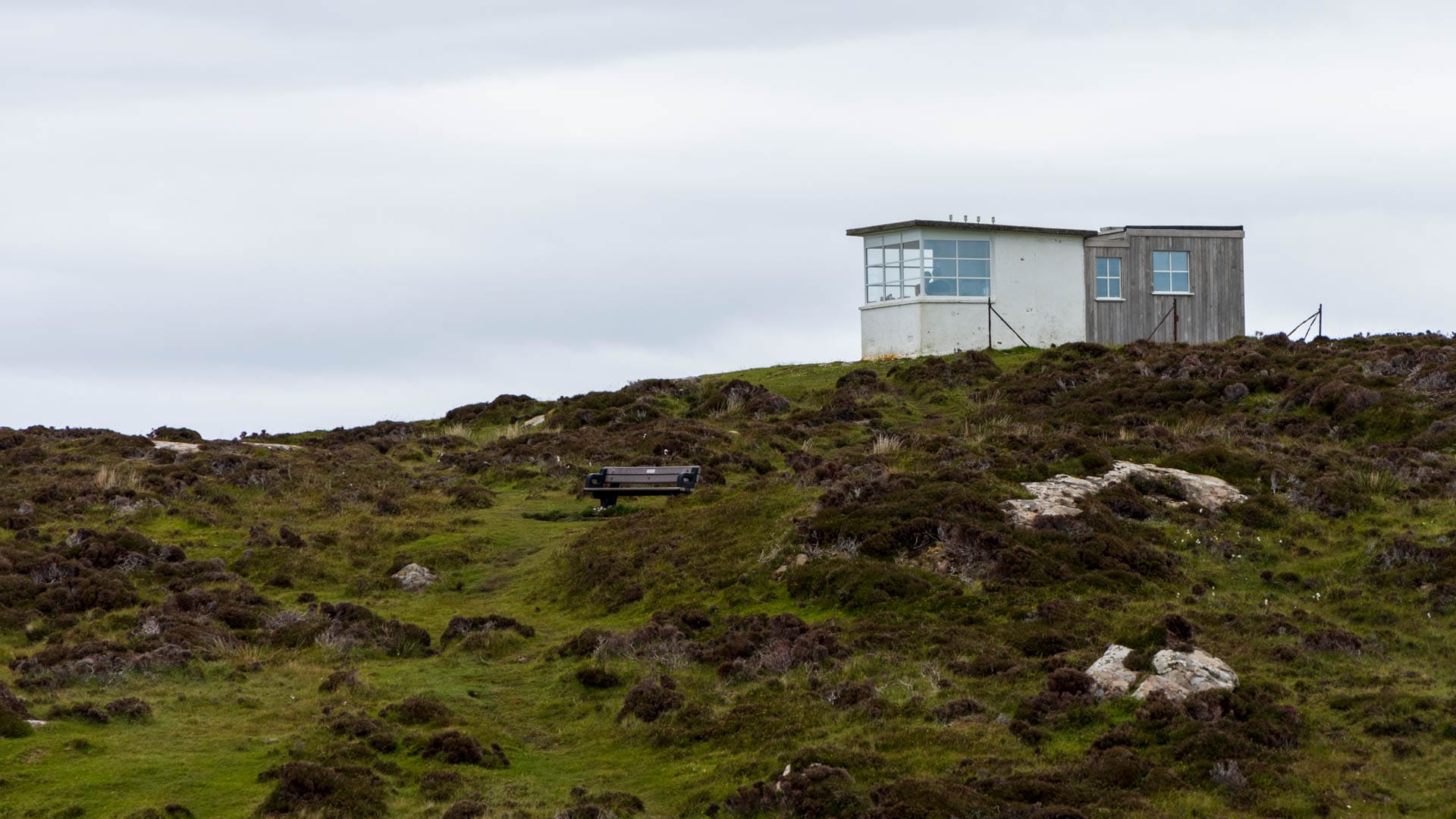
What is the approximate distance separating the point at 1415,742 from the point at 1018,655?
156 inches

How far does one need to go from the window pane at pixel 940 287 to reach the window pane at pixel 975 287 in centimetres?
32

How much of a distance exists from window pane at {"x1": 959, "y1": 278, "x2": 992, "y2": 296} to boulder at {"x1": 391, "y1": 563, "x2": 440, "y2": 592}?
2553 centimetres

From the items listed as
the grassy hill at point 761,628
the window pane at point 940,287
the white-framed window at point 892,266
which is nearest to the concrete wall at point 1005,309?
the window pane at point 940,287

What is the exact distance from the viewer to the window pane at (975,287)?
145ft

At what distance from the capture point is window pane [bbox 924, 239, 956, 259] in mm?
43781

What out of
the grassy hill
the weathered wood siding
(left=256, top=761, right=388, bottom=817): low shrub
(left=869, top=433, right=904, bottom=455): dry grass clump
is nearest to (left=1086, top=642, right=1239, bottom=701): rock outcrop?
the grassy hill

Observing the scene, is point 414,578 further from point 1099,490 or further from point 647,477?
point 1099,490

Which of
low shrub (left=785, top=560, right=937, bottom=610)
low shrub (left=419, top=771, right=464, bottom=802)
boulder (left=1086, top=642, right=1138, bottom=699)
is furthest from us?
low shrub (left=785, top=560, right=937, bottom=610)

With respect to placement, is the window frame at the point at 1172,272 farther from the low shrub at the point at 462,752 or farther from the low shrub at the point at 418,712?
the low shrub at the point at 462,752

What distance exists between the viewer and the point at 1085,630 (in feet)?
51.8

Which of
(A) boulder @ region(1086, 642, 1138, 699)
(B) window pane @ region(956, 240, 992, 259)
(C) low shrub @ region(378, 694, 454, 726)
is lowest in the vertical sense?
(C) low shrub @ region(378, 694, 454, 726)

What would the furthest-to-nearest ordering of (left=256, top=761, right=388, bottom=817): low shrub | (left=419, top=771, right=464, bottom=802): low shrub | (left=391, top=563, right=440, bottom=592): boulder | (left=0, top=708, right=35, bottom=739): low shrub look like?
(left=391, top=563, right=440, bottom=592): boulder < (left=0, top=708, right=35, bottom=739): low shrub < (left=419, top=771, right=464, bottom=802): low shrub < (left=256, top=761, right=388, bottom=817): low shrub

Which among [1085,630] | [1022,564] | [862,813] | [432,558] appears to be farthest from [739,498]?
[862,813]

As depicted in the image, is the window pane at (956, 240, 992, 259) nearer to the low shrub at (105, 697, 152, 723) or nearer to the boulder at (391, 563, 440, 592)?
the boulder at (391, 563, 440, 592)
